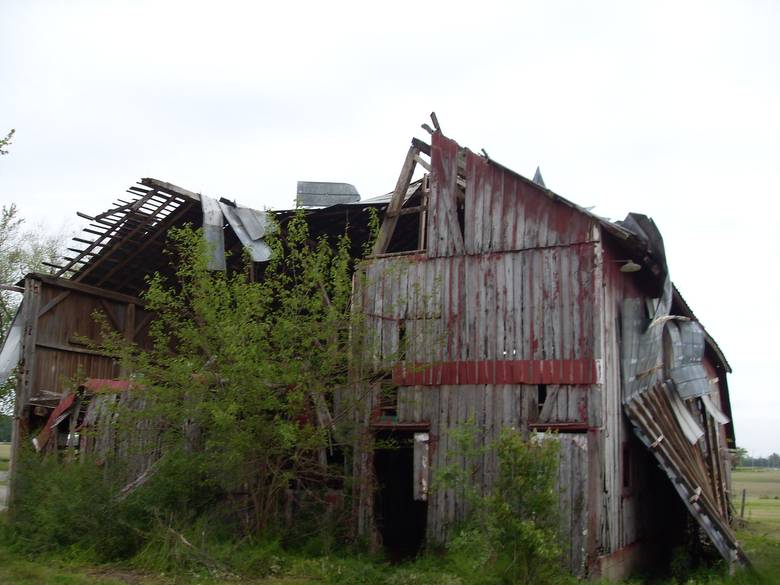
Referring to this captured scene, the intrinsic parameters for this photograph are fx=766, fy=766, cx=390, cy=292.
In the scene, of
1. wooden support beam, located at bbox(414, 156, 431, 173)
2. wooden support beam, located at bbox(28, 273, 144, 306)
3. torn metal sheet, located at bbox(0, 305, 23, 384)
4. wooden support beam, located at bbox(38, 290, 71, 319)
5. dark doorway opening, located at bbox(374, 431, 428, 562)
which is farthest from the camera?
wooden support beam, located at bbox(38, 290, 71, 319)

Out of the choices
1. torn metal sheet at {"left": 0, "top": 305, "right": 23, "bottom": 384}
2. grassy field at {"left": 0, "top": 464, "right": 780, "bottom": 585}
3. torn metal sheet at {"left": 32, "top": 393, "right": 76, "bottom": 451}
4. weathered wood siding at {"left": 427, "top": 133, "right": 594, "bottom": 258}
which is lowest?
grassy field at {"left": 0, "top": 464, "right": 780, "bottom": 585}

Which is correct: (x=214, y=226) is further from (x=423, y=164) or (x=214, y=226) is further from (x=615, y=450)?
(x=615, y=450)

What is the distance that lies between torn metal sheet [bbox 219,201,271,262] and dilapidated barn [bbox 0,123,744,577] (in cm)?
12

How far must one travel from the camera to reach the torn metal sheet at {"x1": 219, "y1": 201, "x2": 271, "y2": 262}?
16781mm

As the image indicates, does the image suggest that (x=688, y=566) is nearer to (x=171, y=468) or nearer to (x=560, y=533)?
(x=560, y=533)

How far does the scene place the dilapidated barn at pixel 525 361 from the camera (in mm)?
12547

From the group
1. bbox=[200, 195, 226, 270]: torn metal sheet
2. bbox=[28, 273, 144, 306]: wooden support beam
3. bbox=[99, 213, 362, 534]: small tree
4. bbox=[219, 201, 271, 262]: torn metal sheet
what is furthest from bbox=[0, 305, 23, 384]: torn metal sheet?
bbox=[99, 213, 362, 534]: small tree

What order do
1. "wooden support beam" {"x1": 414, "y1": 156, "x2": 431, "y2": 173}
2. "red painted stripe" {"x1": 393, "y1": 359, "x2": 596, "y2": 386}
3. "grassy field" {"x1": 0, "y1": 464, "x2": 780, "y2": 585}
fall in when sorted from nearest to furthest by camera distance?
1. "grassy field" {"x1": 0, "y1": 464, "x2": 780, "y2": 585}
2. "red painted stripe" {"x1": 393, "y1": 359, "x2": 596, "y2": 386}
3. "wooden support beam" {"x1": 414, "y1": 156, "x2": 431, "y2": 173}

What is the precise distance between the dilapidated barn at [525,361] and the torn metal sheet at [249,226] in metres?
→ 0.12

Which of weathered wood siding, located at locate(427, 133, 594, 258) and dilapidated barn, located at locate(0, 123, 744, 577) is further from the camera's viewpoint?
weathered wood siding, located at locate(427, 133, 594, 258)

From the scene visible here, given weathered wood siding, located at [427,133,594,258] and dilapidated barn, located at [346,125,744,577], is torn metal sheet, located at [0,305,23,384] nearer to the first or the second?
dilapidated barn, located at [346,125,744,577]

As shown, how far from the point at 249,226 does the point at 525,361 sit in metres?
7.61

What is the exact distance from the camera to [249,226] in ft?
57.4

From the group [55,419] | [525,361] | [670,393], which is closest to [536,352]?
[525,361]
